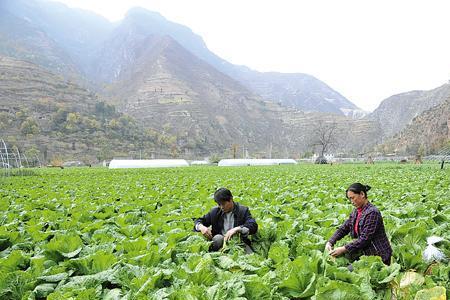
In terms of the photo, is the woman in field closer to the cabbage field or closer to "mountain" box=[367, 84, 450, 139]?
the cabbage field

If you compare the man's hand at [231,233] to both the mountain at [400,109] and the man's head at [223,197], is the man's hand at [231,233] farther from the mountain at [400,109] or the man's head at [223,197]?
the mountain at [400,109]

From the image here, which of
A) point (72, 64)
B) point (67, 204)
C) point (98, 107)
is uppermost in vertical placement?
point (72, 64)

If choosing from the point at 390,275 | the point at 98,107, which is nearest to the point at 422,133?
the point at 98,107

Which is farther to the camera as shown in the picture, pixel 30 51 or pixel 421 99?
pixel 30 51

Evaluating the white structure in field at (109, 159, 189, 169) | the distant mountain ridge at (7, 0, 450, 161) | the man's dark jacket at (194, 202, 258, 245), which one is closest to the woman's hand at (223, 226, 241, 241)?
the man's dark jacket at (194, 202, 258, 245)

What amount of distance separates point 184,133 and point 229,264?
280 ft

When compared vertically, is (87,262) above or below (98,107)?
below

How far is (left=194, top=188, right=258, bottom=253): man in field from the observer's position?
16.5 ft

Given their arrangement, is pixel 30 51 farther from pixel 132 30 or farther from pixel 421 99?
pixel 421 99

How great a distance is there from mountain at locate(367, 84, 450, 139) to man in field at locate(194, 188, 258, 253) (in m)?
110

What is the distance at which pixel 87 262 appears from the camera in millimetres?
3734

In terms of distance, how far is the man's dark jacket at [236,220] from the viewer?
16.9 ft

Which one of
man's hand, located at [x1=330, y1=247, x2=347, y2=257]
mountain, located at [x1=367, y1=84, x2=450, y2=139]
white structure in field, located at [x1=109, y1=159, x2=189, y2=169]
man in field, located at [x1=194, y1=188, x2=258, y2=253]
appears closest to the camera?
man's hand, located at [x1=330, y1=247, x2=347, y2=257]

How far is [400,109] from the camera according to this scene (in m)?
119
